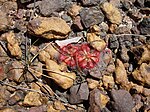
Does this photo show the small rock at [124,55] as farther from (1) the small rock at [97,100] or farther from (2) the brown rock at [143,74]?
(1) the small rock at [97,100]

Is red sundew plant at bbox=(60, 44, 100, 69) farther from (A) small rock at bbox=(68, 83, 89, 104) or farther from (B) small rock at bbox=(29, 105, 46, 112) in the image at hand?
(B) small rock at bbox=(29, 105, 46, 112)

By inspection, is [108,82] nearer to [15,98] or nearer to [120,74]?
[120,74]

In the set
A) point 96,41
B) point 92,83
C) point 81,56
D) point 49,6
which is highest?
point 49,6

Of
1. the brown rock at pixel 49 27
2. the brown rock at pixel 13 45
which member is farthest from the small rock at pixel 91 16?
the brown rock at pixel 13 45

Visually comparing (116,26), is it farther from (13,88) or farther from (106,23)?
(13,88)

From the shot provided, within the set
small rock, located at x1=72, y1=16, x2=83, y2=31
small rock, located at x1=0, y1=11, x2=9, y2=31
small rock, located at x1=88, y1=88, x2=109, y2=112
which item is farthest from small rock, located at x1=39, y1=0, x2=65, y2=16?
small rock, located at x1=88, y1=88, x2=109, y2=112

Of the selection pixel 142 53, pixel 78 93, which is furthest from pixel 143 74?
pixel 78 93
